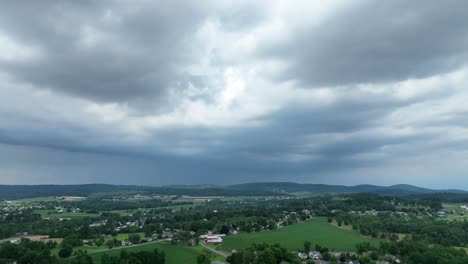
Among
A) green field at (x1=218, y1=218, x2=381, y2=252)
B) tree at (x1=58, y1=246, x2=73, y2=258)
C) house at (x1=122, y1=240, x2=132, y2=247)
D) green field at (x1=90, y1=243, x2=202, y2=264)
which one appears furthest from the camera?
house at (x1=122, y1=240, x2=132, y2=247)

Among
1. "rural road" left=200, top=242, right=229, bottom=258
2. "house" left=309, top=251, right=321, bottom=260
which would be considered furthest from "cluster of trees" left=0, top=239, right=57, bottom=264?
"house" left=309, top=251, right=321, bottom=260

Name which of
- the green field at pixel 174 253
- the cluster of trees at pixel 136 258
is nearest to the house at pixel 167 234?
the green field at pixel 174 253

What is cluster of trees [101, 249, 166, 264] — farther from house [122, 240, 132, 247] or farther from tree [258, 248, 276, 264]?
house [122, 240, 132, 247]

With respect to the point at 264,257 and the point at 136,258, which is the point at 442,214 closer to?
the point at 264,257

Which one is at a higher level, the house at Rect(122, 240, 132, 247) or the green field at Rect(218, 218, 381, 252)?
the house at Rect(122, 240, 132, 247)

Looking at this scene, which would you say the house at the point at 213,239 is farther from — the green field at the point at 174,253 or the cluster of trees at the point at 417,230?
the cluster of trees at the point at 417,230

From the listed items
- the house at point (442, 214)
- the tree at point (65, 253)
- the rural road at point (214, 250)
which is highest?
the tree at point (65, 253)

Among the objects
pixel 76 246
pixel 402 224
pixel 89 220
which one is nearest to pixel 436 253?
pixel 402 224

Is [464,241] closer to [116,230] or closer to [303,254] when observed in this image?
[303,254]
